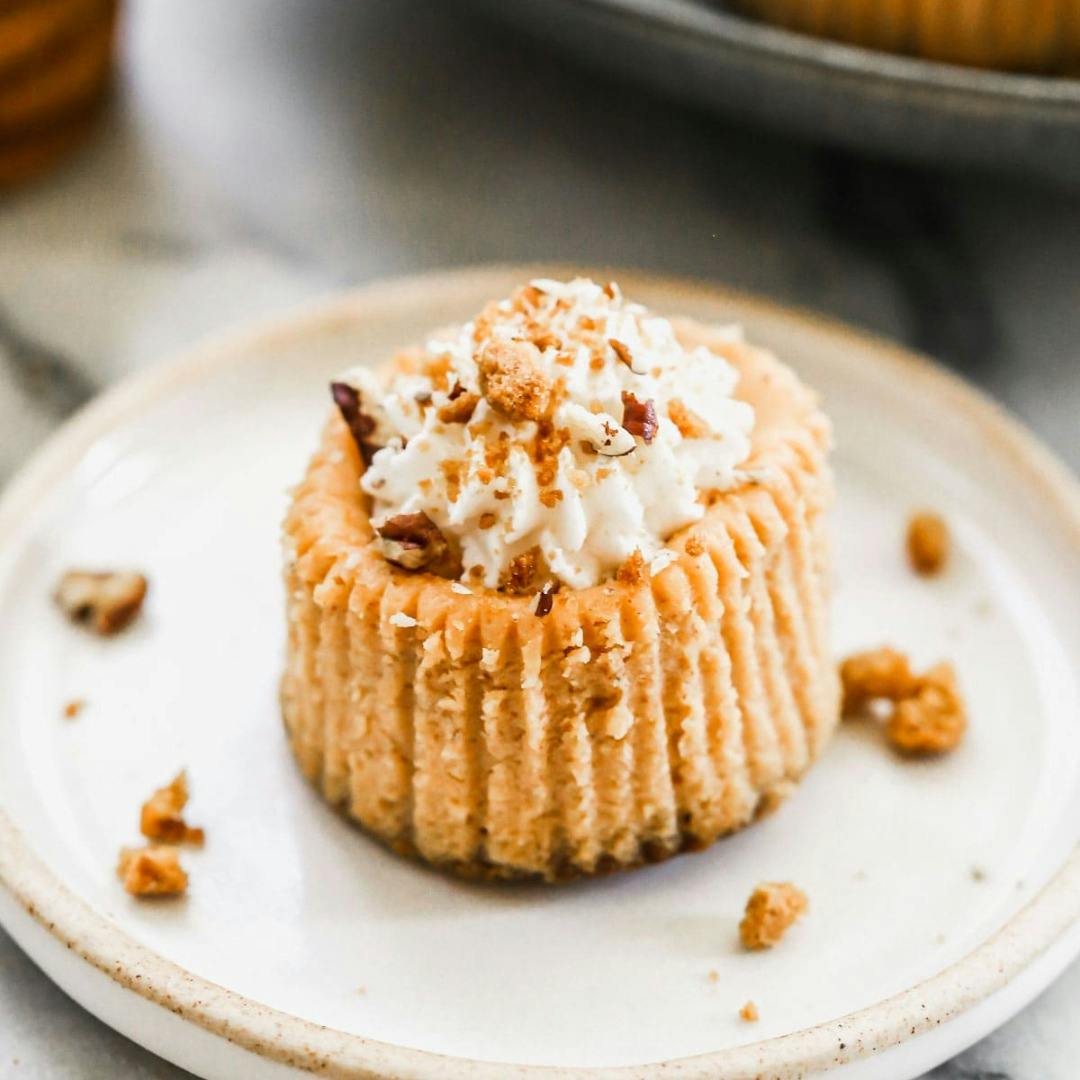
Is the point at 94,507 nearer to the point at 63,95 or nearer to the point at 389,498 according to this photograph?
the point at 389,498

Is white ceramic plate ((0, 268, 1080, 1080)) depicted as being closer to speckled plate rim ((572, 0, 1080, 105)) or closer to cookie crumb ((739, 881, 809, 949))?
cookie crumb ((739, 881, 809, 949))

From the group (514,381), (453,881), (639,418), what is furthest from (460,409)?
(453,881)

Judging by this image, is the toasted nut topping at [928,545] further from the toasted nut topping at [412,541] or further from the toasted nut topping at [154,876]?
the toasted nut topping at [154,876]

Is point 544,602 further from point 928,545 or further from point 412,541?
point 928,545

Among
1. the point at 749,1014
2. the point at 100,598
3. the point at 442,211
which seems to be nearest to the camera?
the point at 749,1014

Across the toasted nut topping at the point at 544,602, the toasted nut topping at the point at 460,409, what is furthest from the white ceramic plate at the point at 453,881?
the toasted nut topping at the point at 460,409

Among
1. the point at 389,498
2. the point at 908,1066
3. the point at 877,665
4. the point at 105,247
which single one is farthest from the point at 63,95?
the point at 908,1066
